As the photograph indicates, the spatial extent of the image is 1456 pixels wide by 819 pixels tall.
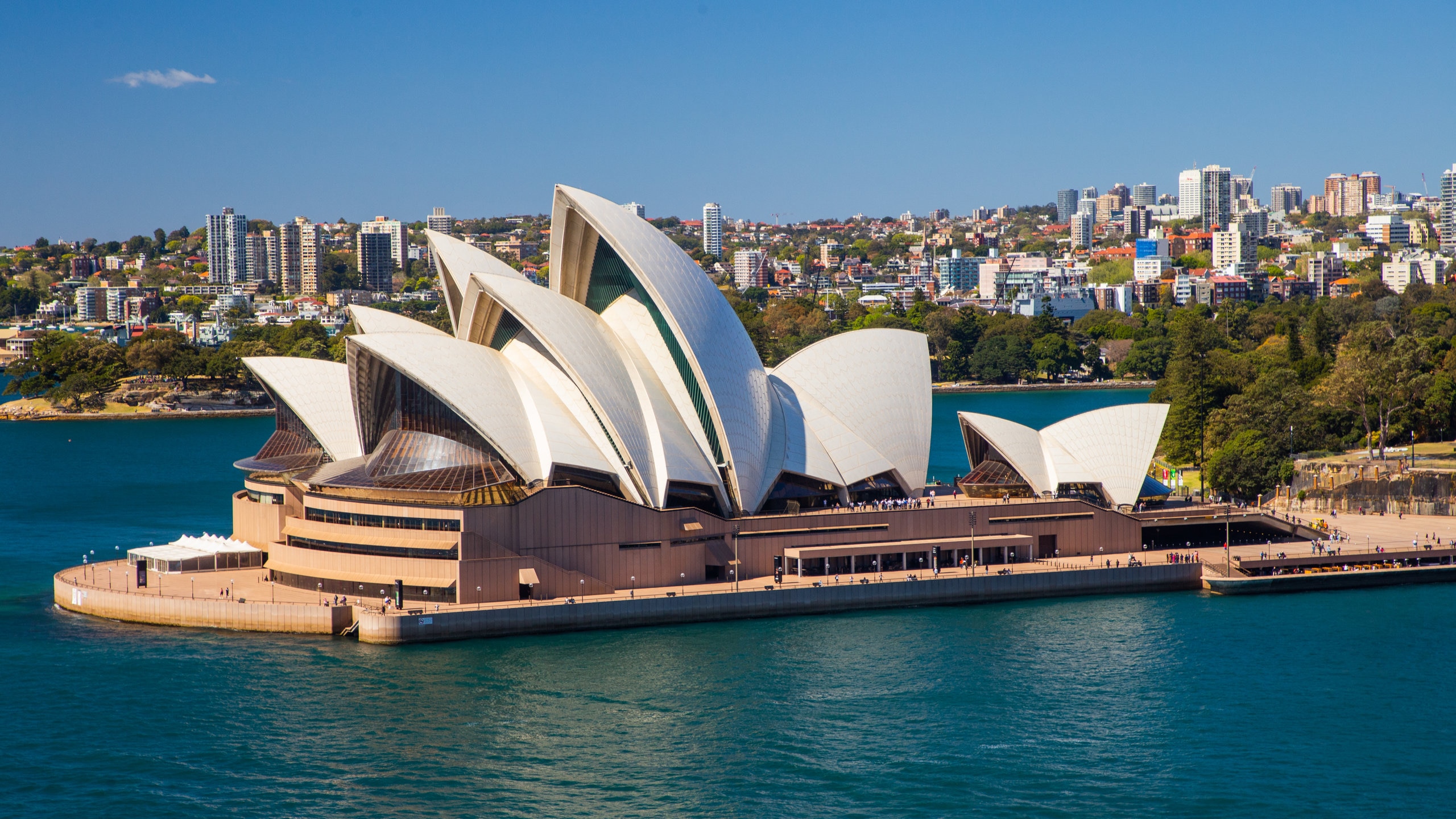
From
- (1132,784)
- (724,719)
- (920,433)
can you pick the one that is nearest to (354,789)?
(724,719)

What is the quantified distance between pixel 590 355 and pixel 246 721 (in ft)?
49.8

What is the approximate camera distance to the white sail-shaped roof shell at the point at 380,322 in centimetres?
4594

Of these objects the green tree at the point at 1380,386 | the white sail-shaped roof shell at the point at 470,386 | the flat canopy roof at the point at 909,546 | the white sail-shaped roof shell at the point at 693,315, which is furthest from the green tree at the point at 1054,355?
the white sail-shaped roof shell at the point at 470,386

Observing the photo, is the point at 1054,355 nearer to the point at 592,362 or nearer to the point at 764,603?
the point at 592,362

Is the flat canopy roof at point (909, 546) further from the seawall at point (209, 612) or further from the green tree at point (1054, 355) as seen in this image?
the green tree at point (1054, 355)

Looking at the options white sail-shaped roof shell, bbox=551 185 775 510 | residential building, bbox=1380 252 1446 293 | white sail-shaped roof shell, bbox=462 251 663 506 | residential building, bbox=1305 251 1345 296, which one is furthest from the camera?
residential building, bbox=1305 251 1345 296

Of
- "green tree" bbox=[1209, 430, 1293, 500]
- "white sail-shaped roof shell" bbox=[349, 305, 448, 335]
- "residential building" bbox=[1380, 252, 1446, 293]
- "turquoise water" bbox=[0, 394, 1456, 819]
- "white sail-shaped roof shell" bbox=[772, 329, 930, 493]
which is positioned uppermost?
"residential building" bbox=[1380, 252, 1446, 293]

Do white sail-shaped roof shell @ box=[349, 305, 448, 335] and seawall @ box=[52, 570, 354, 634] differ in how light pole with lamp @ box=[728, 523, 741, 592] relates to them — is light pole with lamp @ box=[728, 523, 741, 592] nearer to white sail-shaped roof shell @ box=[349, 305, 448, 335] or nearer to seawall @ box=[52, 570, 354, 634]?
seawall @ box=[52, 570, 354, 634]

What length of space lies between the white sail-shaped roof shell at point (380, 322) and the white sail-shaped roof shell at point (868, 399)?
39.5ft

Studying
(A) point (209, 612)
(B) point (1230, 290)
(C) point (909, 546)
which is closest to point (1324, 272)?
(B) point (1230, 290)

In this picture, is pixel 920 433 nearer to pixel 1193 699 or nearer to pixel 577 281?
pixel 577 281

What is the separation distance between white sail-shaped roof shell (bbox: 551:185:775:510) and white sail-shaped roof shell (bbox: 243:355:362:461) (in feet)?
28.0

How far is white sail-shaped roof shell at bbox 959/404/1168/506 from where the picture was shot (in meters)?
47.6

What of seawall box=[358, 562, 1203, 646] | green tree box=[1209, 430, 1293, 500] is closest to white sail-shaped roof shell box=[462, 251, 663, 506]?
seawall box=[358, 562, 1203, 646]
